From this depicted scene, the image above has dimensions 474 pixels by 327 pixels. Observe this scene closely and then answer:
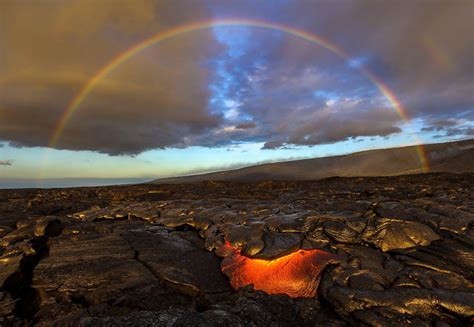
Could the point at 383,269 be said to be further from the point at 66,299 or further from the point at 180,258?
the point at 66,299

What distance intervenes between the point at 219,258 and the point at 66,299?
4734mm

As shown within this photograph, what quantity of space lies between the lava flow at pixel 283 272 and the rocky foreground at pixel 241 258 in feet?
0.54

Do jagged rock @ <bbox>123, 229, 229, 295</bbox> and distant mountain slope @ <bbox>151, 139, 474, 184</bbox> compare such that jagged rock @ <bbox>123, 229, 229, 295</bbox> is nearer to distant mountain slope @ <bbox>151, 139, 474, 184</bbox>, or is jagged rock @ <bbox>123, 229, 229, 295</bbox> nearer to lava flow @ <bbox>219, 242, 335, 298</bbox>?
lava flow @ <bbox>219, 242, 335, 298</bbox>

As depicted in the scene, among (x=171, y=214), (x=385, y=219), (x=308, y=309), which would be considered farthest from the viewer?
(x=171, y=214)

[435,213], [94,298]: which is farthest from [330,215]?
[94,298]

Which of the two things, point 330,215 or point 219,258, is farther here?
point 330,215

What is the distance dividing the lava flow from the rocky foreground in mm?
164

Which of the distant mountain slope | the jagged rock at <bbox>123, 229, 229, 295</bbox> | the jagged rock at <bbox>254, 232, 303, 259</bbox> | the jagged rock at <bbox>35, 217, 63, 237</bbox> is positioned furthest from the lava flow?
the distant mountain slope

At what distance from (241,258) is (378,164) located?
13008cm

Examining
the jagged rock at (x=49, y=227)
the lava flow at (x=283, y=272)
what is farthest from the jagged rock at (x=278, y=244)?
the jagged rock at (x=49, y=227)

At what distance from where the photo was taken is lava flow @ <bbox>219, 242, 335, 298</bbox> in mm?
8086

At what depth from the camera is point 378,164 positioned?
124 meters

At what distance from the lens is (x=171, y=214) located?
1570 cm

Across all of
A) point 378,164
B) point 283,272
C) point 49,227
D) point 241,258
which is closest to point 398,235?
point 283,272
